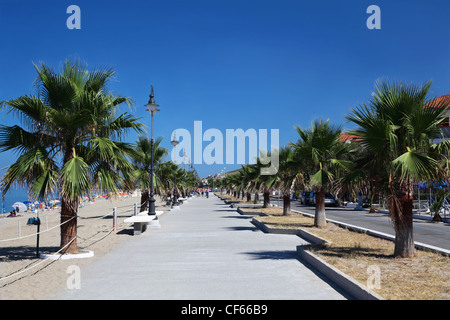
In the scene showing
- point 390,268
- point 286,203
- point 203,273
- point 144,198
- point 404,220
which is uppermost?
point 404,220

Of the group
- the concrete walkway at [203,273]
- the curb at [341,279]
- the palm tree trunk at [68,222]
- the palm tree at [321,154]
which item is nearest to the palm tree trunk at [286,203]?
the palm tree at [321,154]

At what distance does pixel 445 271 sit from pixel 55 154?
9.62m

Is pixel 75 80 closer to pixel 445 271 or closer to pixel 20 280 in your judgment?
pixel 20 280

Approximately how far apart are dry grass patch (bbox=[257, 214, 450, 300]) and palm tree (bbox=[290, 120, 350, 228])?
372 cm

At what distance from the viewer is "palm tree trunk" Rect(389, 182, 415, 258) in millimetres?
9180

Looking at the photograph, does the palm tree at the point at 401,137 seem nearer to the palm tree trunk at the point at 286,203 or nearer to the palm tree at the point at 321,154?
the palm tree at the point at 321,154

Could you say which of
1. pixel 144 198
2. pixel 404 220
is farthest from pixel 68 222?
pixel 144 198

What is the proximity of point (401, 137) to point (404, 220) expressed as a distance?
78.9 inches

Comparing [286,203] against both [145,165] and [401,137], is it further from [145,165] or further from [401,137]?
[401,137]

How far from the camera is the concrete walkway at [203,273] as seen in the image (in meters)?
6.64

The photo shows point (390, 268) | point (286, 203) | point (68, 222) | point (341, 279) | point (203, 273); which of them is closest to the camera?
point (341, 279)

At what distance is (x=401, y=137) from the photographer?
30.5ft
